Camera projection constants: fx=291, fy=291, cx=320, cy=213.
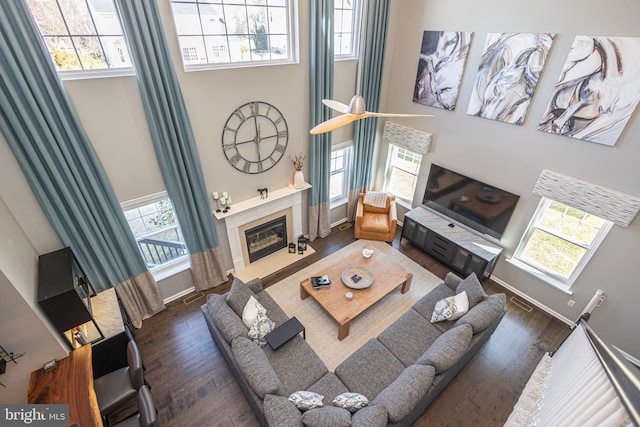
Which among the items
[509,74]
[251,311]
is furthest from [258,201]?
[509,74]

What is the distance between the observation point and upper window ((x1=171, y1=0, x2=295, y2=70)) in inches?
145

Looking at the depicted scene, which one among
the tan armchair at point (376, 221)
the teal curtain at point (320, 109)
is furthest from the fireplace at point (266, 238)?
the tan armchair at point (376, 221)

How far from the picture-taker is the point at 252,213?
5.21 metres

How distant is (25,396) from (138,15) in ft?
13.3

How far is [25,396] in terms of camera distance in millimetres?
2842

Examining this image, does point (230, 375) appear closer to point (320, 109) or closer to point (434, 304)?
point (434, 304)

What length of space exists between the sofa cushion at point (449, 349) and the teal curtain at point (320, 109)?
11.3 ft

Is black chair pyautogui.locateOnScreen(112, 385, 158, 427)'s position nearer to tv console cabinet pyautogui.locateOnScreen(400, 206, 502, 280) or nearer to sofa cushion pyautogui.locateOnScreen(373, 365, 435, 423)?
sofa cushion pyautogui.locateOnScreen(373, 365, 435, 423)

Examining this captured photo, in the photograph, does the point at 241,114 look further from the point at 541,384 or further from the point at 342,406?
the point at 541,384

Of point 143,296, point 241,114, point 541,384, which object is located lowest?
point 541,384

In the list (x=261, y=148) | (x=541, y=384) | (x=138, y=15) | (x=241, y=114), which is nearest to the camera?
(x=138, y=15)

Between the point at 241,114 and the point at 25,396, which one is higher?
the point at 241,114

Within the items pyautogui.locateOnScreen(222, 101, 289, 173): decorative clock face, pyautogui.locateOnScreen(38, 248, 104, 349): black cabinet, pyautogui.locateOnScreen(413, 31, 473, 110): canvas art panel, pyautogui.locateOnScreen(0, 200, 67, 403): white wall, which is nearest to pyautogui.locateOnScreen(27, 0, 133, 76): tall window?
pyautogui.locateOnScreen(222, 101, 289, 173): decorative clock face

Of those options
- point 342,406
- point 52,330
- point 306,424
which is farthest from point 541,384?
→ point 52,330
